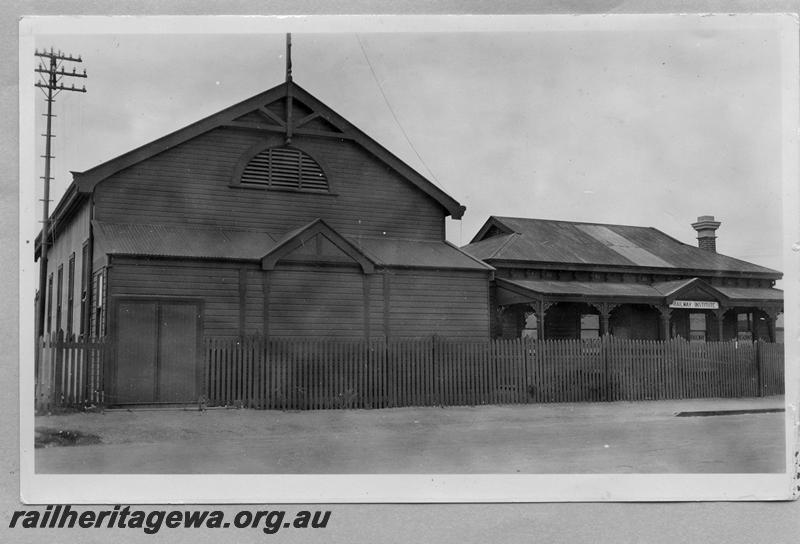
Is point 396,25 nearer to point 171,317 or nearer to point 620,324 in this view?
point 171,317

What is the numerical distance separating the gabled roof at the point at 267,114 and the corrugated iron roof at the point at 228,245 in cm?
105

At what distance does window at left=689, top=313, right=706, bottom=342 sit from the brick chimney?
2.65 meters

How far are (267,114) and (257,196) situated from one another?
1640 mm

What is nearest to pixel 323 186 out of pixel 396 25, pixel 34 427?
pixel 396 25

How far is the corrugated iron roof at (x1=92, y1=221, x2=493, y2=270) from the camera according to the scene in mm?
12883

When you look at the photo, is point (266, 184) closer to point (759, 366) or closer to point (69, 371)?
point (69, 371)

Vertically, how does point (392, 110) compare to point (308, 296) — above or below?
above

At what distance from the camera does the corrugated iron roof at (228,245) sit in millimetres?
12883

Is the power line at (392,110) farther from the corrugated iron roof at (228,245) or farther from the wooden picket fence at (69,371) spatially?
the wooden picket fence at (69,371)

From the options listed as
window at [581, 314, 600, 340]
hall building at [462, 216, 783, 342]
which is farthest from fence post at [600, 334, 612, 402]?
window at [581, 314, 600, 340]

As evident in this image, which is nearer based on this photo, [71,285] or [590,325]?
[71,285]

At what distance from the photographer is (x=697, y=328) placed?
14227 millimetres

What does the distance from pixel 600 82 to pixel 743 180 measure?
2088mm

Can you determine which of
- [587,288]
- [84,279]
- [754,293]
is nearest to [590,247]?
[587,288]
